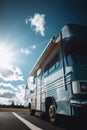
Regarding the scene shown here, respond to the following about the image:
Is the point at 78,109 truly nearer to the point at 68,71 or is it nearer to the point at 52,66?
the point at 68,71

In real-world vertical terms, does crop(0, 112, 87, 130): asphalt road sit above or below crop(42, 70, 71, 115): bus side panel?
below

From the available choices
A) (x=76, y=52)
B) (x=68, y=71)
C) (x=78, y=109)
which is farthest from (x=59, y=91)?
(x=76, y=52)

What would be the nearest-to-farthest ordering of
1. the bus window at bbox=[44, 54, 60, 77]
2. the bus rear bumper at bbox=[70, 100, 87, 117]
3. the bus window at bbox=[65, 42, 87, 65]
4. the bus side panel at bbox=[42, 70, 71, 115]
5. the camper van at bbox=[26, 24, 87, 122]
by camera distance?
the bus rear bumper at bbox=[70, 100, 87, 117] → the camper van at bbox=[26, 24, 87, 122] → the bus side panel at bbox=[42, 70, 71, 115] → the bus window at bbox=[65, 42, 87, 65] → the bus window at bbox=[44, 54, 60, 77]

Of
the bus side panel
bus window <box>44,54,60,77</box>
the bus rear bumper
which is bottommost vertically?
the bus rear bumper

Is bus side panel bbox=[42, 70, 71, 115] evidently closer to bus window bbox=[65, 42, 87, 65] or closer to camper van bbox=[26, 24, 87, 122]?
camper van bbox=[26, 24, 87, 122]

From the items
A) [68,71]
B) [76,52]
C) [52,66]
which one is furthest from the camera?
[52,66]

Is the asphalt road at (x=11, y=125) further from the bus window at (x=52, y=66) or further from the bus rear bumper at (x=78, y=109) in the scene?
the bus window at (x=52, y=66)

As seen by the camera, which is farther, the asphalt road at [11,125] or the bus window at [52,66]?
the bus window at [52,66]

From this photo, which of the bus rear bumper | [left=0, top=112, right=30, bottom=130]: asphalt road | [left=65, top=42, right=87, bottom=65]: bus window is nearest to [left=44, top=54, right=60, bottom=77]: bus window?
[left=65, top=42, right=87, bottom=65]: bus window

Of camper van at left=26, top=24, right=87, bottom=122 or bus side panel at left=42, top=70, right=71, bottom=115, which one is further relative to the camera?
bus side panel at left=42, top=70, right=71, bottom=115

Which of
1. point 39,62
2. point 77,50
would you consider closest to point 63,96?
point 77,50

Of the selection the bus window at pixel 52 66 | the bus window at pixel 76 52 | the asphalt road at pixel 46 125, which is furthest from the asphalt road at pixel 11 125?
the bus window at pixel 76 52

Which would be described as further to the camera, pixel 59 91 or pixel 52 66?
pixel 52 66

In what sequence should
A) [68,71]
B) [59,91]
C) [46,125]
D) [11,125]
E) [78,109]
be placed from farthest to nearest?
[46,125]
[11,125]
[59,91]
[68,71]
[78,109]
